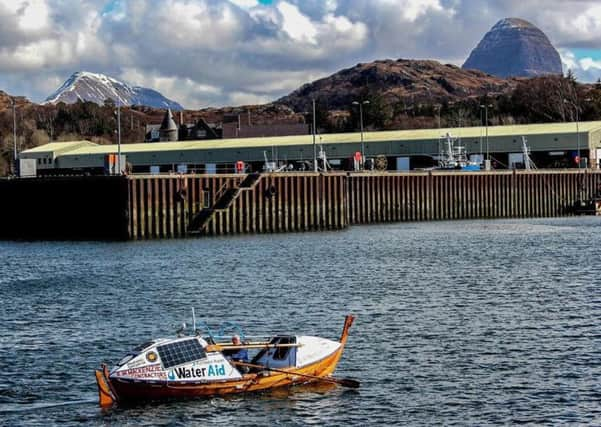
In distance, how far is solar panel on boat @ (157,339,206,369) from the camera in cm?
3953

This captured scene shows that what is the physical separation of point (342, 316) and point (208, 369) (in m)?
17.4

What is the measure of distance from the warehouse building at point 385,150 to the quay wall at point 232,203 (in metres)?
20.9

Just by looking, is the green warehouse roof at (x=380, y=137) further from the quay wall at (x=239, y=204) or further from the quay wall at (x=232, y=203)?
the quay wall at (x=239, y=204)

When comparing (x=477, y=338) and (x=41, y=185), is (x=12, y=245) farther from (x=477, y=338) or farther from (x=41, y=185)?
(x=477, y=338)

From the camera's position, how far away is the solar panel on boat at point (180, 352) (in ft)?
130

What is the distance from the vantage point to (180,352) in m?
39.8

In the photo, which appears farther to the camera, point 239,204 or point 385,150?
point 385,150

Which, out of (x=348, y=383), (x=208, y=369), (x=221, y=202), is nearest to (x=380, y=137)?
(x=221, y=202)

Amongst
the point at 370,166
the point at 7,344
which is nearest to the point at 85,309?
the point at 7,344

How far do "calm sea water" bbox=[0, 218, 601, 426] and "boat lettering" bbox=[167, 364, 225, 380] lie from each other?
39.0 inches

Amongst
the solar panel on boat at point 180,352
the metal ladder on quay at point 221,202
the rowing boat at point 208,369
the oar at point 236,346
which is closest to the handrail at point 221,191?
the metal ladder on quay at point 221,202

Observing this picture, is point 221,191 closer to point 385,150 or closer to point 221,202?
point 221,202

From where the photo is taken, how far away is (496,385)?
41719 mm

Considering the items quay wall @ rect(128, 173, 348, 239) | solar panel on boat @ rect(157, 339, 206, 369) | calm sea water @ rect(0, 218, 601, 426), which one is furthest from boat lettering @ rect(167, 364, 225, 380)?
quay wall @ rect(128, 173, 348, 239)
